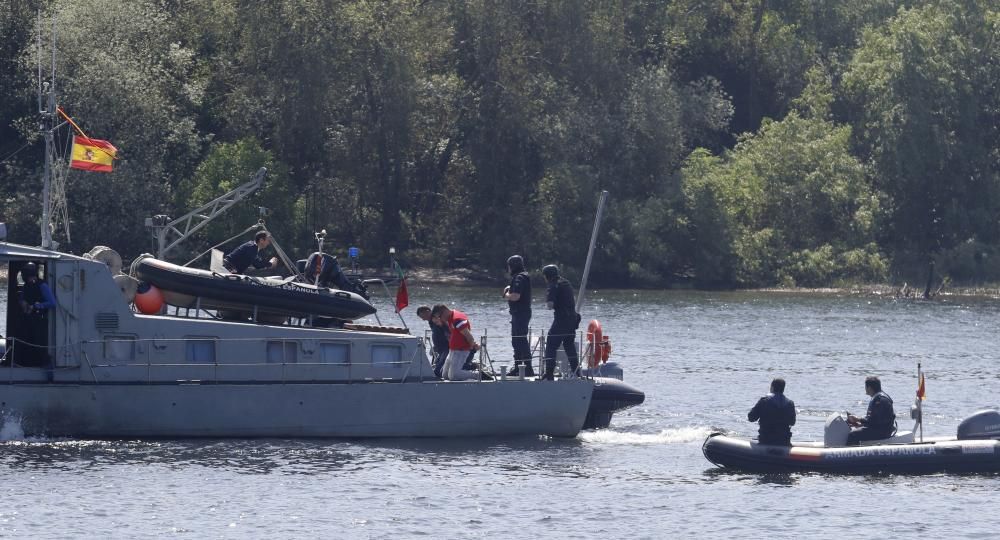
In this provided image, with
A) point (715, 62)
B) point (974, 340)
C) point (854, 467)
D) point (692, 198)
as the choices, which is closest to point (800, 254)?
point (692, 198)

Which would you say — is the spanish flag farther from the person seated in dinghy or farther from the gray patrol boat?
the person seated in dinghy

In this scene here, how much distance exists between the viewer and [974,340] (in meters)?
50.1

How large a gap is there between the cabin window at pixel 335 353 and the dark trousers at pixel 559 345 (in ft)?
10.4

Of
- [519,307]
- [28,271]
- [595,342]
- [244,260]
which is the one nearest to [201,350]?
[244,260]

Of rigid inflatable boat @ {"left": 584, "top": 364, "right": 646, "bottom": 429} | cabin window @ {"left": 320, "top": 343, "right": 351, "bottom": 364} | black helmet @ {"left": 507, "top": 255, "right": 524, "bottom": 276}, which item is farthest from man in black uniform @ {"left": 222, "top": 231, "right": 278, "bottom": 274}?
rigid inflatable boat @ {"left": 584, "top": 364, "right": 646, "bottom": 429}

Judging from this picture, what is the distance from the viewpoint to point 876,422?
81.0ft

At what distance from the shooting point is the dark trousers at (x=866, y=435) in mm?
24797

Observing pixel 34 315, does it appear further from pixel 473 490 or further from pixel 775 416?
pixel 775 416

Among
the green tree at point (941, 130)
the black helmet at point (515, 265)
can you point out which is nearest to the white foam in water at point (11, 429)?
the black helmet at point (515, 265)

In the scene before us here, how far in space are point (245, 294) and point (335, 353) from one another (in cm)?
169

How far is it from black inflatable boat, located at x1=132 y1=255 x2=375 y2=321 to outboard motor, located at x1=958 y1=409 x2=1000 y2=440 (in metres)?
9.35

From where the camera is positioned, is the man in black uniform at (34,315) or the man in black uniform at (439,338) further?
the man in black uniform at (439,338)

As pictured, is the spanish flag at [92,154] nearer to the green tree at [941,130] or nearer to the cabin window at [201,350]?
the cabin window at [201,350]

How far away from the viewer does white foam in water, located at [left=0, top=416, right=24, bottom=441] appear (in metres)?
24.7
